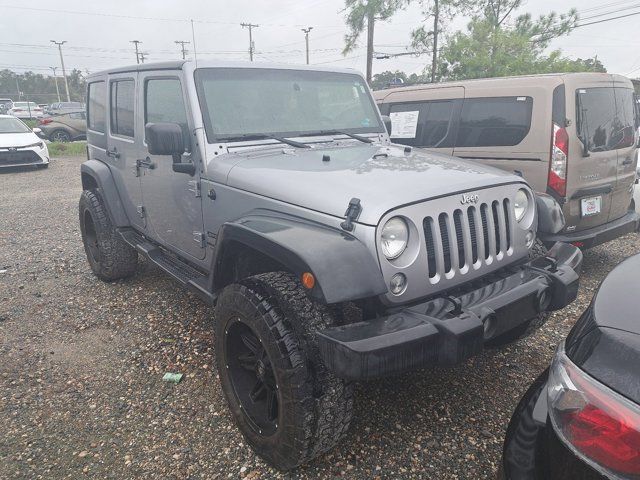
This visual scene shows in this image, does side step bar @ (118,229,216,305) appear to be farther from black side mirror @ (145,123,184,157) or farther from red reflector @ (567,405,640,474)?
red reflector @ (567,405,640,474)

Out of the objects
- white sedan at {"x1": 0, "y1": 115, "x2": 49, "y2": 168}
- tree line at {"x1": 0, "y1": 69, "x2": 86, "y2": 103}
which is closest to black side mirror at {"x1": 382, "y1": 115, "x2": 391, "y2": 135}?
white sedan at {"x1": 0, "y1": 115, "x2": 49, "y2": 168}

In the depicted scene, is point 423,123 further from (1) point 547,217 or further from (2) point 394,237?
(2) point 394,237

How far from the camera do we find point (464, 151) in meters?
5.18

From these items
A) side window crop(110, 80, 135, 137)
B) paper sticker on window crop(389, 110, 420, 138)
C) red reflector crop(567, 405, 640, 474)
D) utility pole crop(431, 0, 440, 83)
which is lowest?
red reflector crop(567, 405, 640, 474)

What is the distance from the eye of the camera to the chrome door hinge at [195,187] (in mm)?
2916

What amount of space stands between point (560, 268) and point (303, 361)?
1.44 m

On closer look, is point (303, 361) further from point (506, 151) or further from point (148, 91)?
point (506, 151)

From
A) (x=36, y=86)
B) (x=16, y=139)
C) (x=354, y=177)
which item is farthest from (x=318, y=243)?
Answer: (x=36, y=86)

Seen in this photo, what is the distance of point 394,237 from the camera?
2027 millimetres

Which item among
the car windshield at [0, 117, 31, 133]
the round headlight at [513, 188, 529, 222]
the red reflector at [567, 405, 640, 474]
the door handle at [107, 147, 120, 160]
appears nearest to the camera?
the red reflector at [567, 405, 640, 474]

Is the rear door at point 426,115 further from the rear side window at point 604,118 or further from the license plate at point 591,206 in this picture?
the license plate at point 591,206

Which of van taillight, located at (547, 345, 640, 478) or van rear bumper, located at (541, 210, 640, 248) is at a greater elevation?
van taillight, located at (547, 345, 640, 478)

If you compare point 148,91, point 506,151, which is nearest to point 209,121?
point 148,91

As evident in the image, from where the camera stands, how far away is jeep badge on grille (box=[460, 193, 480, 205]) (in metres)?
2.21
